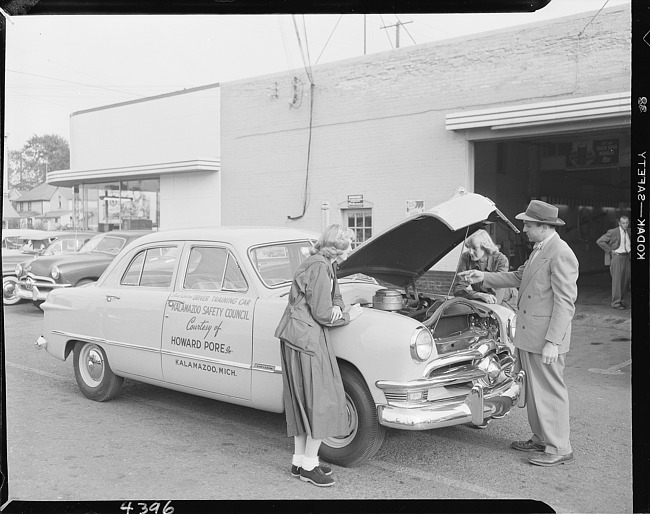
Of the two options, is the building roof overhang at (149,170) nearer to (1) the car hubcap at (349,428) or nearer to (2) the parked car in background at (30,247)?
(2) the parked car in background at (30,247)

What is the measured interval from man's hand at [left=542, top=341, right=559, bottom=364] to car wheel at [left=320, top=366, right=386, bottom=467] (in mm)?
1248

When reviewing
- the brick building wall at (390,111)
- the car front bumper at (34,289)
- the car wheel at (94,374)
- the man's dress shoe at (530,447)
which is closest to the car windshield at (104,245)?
the car front bumper at (34,289)

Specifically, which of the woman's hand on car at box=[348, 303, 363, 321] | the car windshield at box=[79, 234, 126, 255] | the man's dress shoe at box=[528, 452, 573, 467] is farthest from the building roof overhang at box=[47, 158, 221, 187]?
the man's dress shoe at box=[528, 452, 573, 467]

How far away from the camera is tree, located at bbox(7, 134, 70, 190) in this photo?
582 cm

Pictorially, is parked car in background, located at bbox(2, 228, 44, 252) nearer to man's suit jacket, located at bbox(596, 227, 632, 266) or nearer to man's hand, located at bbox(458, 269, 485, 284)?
man's hand, located at bbox(458, 269, 485, 284)

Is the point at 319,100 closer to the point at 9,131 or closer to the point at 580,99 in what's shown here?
the point at 580,99

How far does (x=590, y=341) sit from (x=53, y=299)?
7066 mm

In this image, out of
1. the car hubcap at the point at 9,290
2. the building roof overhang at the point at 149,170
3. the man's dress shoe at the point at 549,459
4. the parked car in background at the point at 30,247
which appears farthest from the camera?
the building roof overhang at the point at 149,170

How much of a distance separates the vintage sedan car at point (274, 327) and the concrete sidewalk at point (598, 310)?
5.61m

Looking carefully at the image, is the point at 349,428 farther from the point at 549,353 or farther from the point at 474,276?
the point at 474,276

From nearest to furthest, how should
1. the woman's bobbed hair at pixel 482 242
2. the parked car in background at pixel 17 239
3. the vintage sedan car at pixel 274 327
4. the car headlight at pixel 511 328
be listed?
the vintage sedan car at pixel 274 327 → the car headlight at pixel 511 328 → the woman's bobbed hair at pixel 482 242 → the parked car in background at pixel 17 239

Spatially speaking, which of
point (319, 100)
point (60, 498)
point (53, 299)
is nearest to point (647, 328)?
point (60, 498)

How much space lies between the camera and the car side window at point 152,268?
19.0 ft

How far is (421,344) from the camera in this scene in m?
4.38
